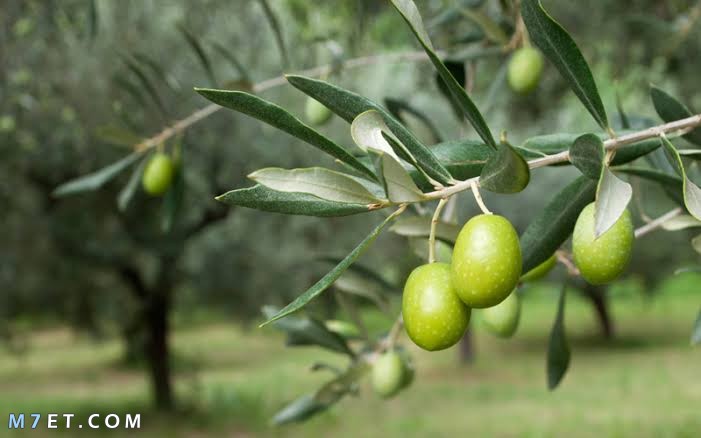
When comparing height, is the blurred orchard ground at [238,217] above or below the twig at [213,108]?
above

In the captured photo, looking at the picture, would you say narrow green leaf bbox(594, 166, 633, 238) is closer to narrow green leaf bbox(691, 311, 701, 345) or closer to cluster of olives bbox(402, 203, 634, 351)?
cluster of olives bbox(402, 203, 634, 351)

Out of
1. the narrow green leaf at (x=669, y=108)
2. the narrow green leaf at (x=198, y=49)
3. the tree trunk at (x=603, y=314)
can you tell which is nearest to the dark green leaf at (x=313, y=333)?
the narrow green leaf at (x=198, y=49)

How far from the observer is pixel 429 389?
43.5 ft

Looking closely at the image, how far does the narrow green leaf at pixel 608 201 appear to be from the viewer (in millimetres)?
632

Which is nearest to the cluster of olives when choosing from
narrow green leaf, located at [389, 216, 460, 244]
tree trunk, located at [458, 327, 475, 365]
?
narrow green leaf, located at [389, 216, 460, 244]

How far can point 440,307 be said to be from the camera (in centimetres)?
71

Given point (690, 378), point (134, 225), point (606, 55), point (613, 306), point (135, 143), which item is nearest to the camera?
point (135, 143)

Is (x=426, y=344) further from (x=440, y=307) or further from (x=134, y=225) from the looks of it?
(x=134, y=225)

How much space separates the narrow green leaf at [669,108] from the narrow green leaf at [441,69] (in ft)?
1.17

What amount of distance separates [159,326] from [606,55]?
7.73m

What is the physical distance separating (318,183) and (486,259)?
0.60 ft

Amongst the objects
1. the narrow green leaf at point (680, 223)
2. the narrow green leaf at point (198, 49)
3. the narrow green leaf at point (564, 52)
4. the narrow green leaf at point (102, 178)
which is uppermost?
the narrow green leaf at point (198, 49)

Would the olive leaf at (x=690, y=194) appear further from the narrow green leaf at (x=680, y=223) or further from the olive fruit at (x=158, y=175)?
the olive fruit at (x=158, y=175)

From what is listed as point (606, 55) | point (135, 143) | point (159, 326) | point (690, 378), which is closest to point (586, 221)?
point (135, 143)
